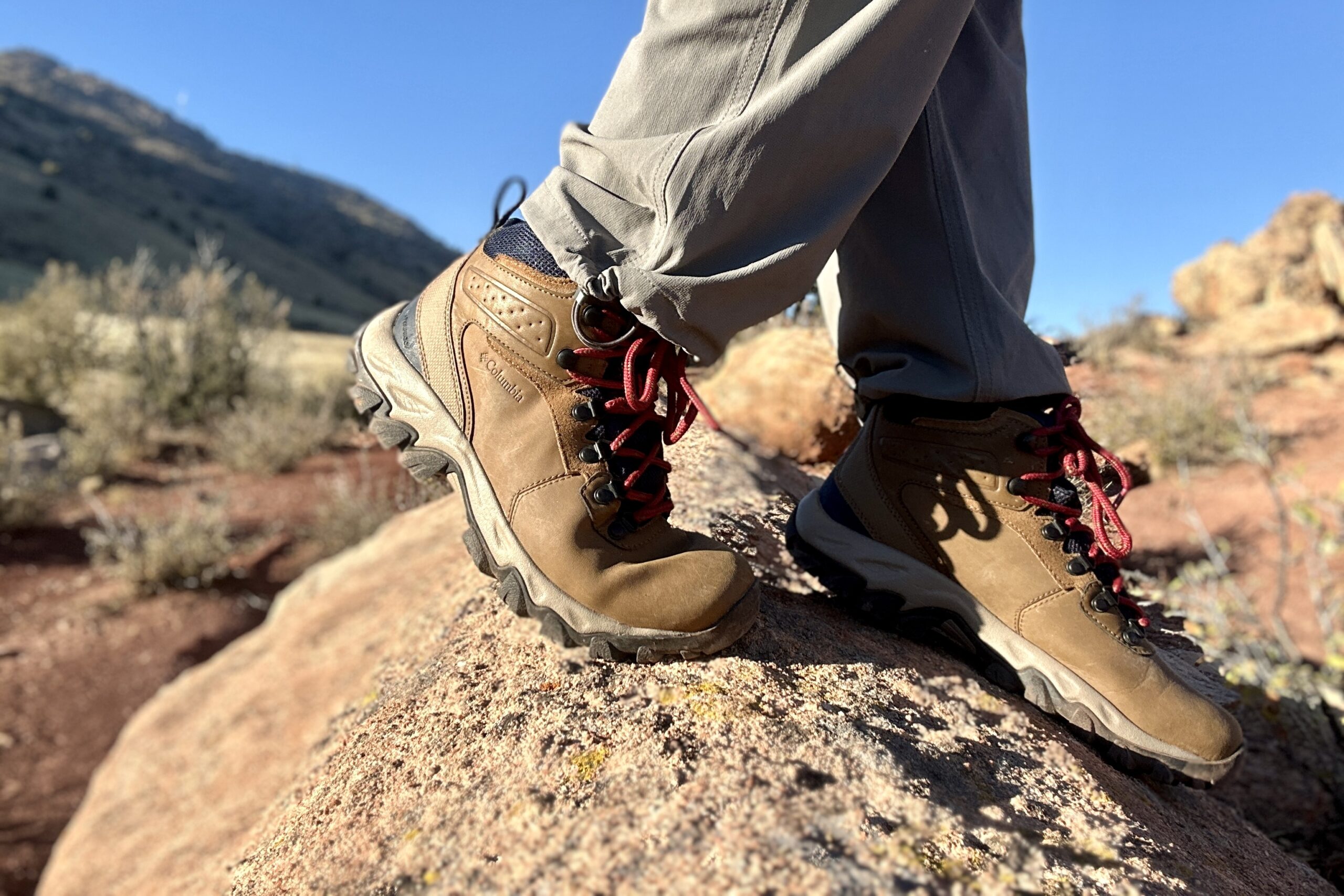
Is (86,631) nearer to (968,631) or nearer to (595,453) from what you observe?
(595,453)

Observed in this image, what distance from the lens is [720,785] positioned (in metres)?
0.80

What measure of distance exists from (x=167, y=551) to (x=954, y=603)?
18.4 ft

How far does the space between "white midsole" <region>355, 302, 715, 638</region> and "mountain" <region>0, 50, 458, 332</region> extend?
24529 millimetres

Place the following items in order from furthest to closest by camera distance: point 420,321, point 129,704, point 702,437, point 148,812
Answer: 1. point 129,704
2. point 148,812
3. point 702,437
4. point 420,321

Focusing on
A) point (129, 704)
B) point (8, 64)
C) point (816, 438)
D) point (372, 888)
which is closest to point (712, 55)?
point (372, 888)

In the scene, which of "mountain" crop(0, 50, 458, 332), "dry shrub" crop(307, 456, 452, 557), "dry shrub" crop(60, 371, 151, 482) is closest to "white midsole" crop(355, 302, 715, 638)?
"dry shrub" crop(307, 456, 452, 557)

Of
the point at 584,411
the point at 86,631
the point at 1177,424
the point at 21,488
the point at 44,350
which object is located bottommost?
the point at 86,631

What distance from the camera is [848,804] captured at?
77 centimetres

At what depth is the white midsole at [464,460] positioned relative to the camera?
1.08 meters

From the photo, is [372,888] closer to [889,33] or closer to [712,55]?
[712,55]

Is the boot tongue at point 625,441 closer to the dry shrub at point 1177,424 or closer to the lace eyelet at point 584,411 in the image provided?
the lace eyelet at point 584,411

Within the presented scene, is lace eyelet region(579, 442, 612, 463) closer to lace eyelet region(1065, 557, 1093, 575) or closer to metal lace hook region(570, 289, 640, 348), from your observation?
metal lace hook region(570, 289, 640, 348)

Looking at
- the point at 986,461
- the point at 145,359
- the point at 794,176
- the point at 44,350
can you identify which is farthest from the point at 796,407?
the point at 44,350

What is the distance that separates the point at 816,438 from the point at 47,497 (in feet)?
23.5
